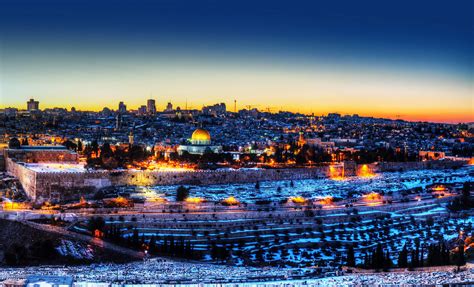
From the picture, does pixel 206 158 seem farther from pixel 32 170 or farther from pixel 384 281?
pixel 384 281

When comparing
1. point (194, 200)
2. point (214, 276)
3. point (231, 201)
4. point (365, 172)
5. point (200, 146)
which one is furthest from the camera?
point (200, 146)

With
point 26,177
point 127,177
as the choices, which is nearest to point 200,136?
point 127,177

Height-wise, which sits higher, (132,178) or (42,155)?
(42,155)

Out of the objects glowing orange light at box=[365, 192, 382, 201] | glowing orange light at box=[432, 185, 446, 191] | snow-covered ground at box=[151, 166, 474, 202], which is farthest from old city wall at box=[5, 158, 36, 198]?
glowing orange light at box=[432, 185, 446, 191]

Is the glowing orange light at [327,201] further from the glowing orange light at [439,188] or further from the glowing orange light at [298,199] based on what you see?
the glowing orange light at [439,188]

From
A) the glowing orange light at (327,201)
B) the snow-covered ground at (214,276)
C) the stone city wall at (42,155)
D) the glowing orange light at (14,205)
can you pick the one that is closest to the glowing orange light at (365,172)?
the glowing orange light at (327,201)

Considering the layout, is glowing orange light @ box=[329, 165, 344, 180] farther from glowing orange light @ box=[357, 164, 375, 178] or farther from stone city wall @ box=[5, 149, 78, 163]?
stone city wall @ box=[5, 149, 78, 163]

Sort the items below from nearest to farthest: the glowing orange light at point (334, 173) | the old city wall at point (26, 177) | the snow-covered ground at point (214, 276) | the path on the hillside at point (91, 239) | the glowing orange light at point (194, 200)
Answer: the snow-covered ground at point (214, 276)
the path on the hillside at point (91, 239)
the glowing orange light at point (194, 200)
the old city wall at point (26, 177)
the glowing orange light at point (334, 173)

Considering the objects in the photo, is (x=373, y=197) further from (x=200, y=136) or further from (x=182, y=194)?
(x=200, y=136)
